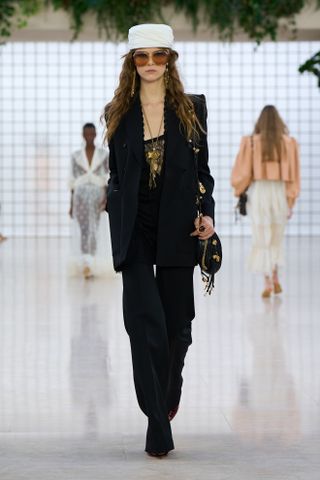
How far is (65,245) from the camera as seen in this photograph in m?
21.3

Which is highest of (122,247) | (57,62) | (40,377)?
(57,62)

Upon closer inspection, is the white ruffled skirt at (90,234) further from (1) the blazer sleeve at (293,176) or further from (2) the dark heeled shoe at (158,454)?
(2) the dark heeled shoe at (158,454)

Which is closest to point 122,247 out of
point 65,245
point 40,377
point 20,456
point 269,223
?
point 20,456

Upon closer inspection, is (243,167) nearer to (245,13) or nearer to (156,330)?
(245,13)

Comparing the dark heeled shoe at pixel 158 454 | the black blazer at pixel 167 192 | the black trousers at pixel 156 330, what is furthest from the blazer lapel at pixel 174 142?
the dark heeled shoe at pixel 158 454

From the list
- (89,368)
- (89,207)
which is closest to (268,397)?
(89,368)

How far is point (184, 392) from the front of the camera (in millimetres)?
6934

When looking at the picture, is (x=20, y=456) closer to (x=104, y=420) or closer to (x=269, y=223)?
(x=104, y=420)

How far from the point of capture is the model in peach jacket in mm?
12422

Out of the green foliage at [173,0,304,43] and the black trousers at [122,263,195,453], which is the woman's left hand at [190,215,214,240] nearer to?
the black trousers at [122,263,195,453]

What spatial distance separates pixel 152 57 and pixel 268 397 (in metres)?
→ 2.20

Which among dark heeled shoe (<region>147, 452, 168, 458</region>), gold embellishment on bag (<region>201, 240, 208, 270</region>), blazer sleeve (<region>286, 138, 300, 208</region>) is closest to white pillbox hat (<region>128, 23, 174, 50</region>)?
gold embellishment on bag (<region>201, 240, 208, 270</region>)

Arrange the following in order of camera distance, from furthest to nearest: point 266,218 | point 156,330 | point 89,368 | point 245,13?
1. point 245,13
2. point 266,218
3. point 89,368
4. point 156,330

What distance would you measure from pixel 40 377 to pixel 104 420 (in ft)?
4.74
